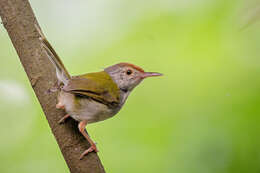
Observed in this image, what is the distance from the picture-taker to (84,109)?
9.92ft

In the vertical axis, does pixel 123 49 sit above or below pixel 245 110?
above

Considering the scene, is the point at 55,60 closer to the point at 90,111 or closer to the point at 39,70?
the point at 39,70

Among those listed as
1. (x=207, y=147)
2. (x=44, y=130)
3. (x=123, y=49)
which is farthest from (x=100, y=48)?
(x=207, y=147)

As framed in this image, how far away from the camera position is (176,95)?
4.55m

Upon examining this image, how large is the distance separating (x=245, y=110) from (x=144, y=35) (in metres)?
1.89

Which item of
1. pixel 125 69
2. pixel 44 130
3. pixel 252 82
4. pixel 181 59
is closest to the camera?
pixel 125 69

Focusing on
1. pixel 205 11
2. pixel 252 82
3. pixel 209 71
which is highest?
pixel 205 11

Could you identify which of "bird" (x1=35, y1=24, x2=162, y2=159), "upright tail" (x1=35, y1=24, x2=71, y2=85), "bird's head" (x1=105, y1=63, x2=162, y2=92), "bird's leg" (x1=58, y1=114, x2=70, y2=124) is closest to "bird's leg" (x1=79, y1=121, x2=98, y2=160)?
"bird" (x1=35, y1=24, x2=162, y2=159)

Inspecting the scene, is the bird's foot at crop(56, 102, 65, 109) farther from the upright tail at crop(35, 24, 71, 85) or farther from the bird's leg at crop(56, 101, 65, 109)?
the upright tail at crop(35, 24, 71, 85)

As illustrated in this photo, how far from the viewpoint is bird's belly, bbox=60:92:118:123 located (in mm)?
2916

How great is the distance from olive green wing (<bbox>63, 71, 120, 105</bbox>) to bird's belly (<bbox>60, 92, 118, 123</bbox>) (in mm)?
60

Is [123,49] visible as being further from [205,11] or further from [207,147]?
[207,147]

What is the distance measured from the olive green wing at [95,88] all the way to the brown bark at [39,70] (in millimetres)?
226

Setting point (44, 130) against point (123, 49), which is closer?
point (44, 130)
